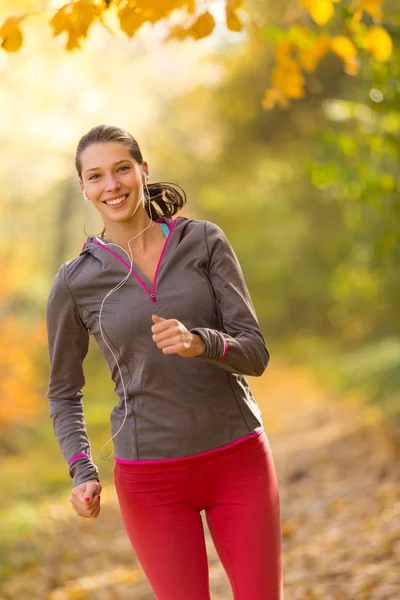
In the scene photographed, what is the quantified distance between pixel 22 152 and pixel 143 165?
9.87 m

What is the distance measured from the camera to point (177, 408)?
2.58m

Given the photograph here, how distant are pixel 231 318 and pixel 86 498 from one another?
69cm

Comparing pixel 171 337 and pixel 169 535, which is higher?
pixel 171 337

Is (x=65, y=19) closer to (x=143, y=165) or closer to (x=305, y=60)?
(x=143, y=165)

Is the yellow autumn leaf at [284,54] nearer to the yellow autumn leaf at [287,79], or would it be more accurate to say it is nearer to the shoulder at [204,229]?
the yellow autumn leaf at [287,79]

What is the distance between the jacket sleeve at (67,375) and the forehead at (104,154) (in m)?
0.34

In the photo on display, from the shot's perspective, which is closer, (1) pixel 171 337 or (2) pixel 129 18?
(1) pixel 171 337

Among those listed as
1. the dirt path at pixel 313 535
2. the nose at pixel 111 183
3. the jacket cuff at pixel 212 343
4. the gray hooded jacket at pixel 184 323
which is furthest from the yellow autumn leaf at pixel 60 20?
the dirt path at pixel 313 535

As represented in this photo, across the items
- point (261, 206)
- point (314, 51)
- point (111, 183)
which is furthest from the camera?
point (261, 206)

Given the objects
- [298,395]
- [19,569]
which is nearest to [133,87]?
[298,395]

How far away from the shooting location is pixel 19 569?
6520mm

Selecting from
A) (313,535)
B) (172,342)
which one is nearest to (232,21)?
(172,342)

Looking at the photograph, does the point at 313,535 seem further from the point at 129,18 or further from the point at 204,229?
the point at 129,18

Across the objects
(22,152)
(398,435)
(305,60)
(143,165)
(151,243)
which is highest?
(22,152)
